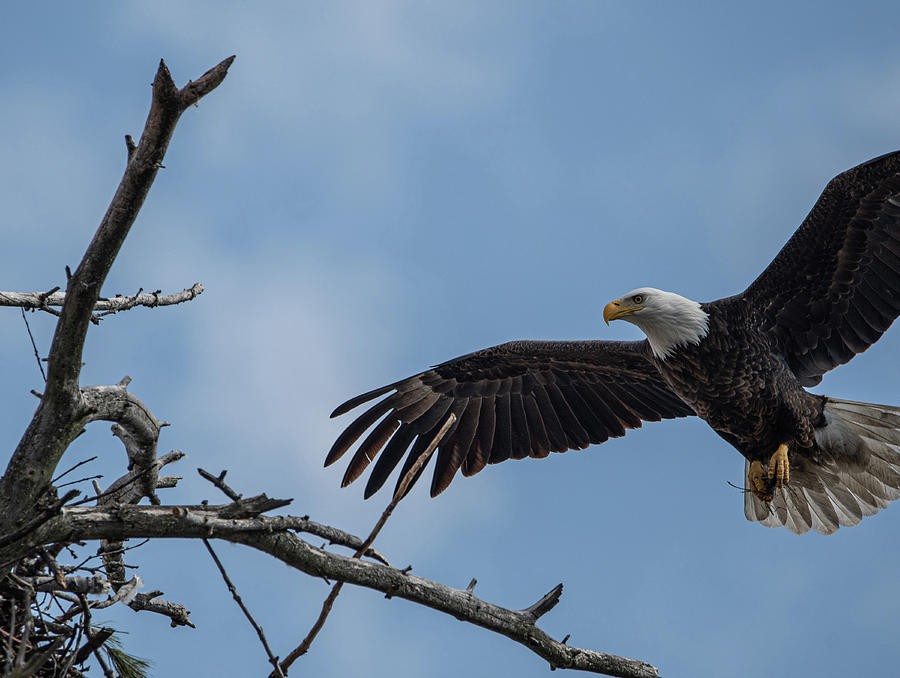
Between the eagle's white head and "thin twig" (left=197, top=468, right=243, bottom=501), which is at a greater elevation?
the eagle's white head

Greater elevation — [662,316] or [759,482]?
[662,316]

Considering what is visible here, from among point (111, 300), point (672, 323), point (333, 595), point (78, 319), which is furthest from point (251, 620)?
point (672, 323)

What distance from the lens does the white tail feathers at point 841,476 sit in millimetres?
6344

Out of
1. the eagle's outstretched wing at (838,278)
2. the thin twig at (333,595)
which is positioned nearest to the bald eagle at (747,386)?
the eagle's outstretched wing at (838,278)

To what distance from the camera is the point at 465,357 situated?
7.02 metres

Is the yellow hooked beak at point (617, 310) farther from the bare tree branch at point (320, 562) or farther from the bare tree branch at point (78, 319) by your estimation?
the bare tree branch at point (78, 319)

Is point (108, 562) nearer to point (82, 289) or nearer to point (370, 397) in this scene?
point (82, 289)

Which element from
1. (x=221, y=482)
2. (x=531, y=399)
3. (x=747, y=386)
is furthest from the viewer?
(x=531, y=399)

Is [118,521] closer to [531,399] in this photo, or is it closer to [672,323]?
[672,323]

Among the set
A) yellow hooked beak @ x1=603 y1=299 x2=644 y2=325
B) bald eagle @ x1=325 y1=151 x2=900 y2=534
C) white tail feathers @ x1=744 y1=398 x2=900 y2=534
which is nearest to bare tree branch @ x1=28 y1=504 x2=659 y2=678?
bald eagle @ x1=325 y1=151 x2=900 y2=534

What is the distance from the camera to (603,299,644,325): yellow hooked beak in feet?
20.7

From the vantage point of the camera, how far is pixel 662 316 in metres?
6.14

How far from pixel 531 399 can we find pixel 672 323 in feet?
4.66

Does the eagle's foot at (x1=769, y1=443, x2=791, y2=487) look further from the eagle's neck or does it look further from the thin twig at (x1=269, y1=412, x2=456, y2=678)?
the thin twig at (x1=269, y1=412, x2=456, y2=678)
